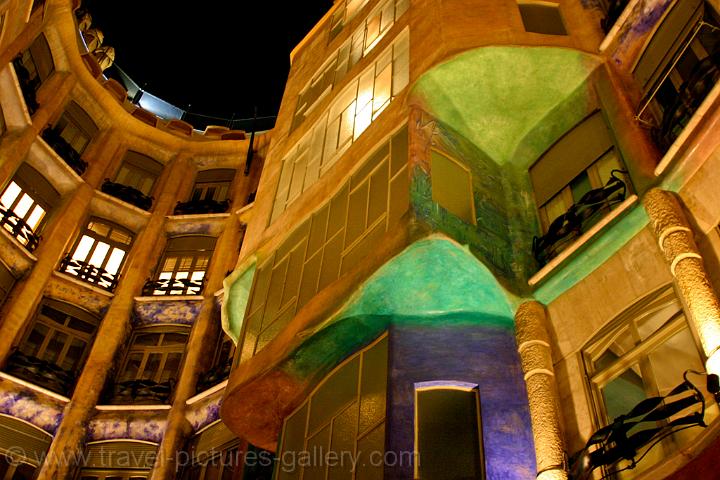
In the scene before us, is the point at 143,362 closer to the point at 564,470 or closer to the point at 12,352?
the point at 12,352

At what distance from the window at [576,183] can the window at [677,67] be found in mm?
782

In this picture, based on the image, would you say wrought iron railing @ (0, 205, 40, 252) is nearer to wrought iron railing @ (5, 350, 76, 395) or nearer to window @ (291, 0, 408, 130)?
wrought iron railing @ (5, 350, 76, 395)

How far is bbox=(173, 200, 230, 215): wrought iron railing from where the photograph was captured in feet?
77.7

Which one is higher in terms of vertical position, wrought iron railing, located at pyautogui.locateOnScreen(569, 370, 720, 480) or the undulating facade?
the undulating facade

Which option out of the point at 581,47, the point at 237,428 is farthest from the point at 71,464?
the point at 581,47

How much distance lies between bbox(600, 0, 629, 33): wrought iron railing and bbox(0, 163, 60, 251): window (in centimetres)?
1593

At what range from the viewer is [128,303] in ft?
65.9

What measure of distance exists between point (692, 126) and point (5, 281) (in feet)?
56.8

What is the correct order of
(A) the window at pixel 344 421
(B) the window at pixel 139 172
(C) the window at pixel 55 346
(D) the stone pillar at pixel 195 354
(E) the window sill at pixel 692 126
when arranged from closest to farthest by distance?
1. (E) the window sill at pixel 692 126
2. (A) the window at pixel 344 421
3. (D) the stone pillar at pixel 195 354
4. (C) the window at pixel 55 346
5. (B) the window at pixel 139 172

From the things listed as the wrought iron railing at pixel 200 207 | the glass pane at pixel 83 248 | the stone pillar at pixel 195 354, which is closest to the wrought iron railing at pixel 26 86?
the glass pane at pixel 83 248

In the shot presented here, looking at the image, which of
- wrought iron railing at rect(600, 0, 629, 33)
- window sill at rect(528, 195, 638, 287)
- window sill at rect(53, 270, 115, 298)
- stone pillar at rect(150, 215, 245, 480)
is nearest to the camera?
window sill at rect(528, 195, 638, 287)

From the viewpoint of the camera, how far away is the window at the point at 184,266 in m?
21.1

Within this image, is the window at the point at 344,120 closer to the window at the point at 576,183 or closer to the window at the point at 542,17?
the window at the point at 542,17

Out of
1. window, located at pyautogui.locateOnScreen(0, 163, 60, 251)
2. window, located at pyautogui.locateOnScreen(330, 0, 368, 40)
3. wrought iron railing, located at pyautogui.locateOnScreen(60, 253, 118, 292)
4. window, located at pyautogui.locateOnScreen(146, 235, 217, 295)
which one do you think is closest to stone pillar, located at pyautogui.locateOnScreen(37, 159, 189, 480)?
wrought iron railing, located at pyautogui.locateOnScreen(60, 253, 118, 292)
